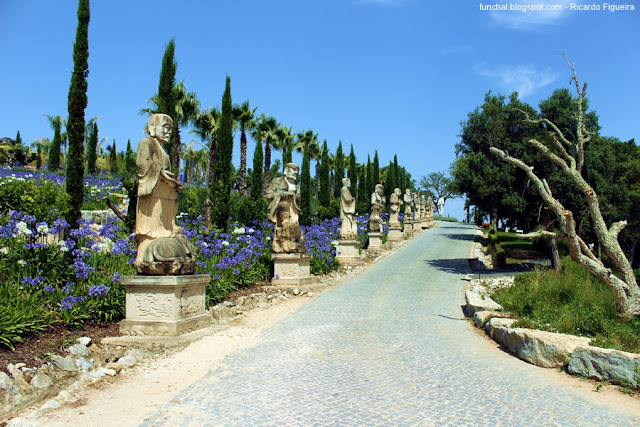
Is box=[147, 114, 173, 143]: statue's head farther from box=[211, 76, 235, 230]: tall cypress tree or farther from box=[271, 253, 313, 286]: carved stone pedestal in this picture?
box=[211, 76, 235, 230]: tall cypress tree

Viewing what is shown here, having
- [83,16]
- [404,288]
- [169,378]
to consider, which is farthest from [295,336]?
[83,16]

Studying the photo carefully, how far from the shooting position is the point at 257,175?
2898cm

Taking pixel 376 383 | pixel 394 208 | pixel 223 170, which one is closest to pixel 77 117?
pixel 376 383

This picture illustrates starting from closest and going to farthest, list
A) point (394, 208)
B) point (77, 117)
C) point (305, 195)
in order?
1. point (77, 117)
2. point (394, 208)
3. point (305, 195)

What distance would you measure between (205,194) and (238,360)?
2022cm

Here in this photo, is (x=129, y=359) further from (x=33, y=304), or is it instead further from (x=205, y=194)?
(x=205, y=194)

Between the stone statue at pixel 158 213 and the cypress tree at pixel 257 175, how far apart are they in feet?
62.0

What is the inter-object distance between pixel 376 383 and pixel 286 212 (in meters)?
7.66

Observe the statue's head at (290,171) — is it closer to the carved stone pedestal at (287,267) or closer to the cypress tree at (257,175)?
the carved stone pedestal at (287,267)

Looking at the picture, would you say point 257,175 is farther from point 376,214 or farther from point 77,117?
point 77,117

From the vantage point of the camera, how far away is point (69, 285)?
690 cm

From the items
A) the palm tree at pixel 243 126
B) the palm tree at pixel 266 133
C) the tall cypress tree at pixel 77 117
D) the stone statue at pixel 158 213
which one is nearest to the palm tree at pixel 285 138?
the palm tree at pixel 266 133

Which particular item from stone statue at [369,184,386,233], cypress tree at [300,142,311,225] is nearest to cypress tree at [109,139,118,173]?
cypress tree at [300,142,311,225]

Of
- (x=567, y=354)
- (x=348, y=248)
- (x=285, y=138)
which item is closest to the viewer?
(x=567, y=354)
